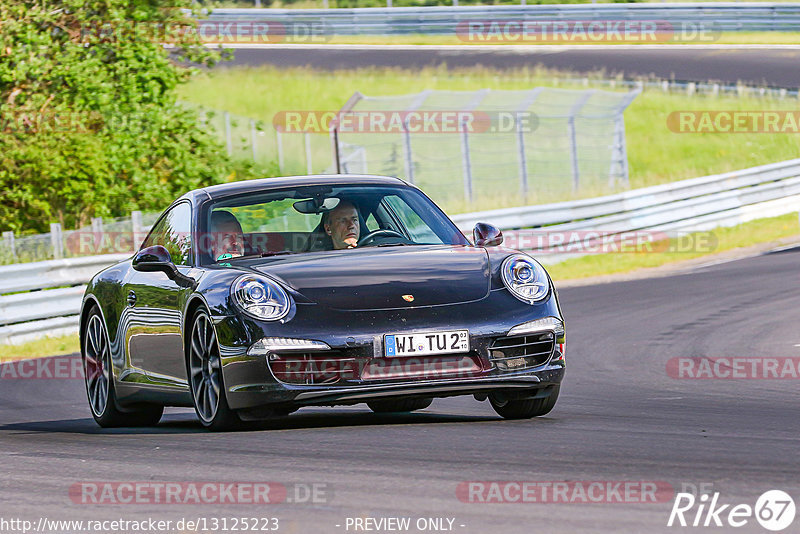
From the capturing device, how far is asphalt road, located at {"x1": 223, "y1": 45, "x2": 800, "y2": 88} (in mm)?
35878

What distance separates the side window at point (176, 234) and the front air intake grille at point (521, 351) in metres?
1.96

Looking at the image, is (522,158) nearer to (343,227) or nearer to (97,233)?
(97,233)

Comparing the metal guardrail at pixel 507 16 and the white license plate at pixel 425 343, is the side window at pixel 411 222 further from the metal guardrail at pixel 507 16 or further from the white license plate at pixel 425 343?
the metal guardrail at pixel 507 16

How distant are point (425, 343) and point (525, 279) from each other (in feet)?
2.51

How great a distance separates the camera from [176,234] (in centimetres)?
877

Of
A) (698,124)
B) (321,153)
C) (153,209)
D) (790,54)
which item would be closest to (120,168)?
(153,209)

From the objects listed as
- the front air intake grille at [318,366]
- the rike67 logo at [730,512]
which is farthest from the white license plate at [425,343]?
the rike67 logo at [730,512]

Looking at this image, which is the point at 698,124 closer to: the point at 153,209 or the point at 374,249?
the point at 153,209

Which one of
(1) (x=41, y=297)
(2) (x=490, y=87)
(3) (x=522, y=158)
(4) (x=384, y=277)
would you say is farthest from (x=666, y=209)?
(4) (x=384, y=277)

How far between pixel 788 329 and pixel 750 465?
7.45 meters

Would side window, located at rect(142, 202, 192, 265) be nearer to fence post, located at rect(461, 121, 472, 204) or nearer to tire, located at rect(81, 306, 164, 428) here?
tire, located at rect(81, 306, 164, 428)

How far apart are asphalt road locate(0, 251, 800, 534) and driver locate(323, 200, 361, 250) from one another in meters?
1.00

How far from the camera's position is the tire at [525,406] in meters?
7.78

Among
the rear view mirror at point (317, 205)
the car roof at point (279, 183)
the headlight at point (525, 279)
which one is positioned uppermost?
the car roof at point (279, 183)
